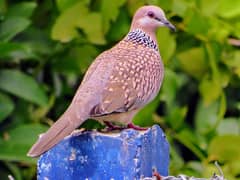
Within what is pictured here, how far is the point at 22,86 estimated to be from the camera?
4.57 m

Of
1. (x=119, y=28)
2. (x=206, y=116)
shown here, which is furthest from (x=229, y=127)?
(x=119, y=28)

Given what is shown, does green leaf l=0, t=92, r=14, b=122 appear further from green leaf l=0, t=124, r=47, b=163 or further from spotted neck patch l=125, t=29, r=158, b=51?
spotted neck patch l=125, t=29, r=158, b=51

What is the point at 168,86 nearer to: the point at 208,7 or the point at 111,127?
the point at 208,7

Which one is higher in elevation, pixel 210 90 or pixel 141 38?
pixel 141 38

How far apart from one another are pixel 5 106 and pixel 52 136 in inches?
69.9

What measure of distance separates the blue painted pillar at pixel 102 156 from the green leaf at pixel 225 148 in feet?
5.16

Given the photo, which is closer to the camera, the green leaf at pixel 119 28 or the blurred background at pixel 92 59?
the blurred background at pixel 92 59

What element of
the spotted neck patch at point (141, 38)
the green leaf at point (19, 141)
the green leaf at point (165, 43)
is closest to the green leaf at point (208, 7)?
the green leaf at point (165, 43)

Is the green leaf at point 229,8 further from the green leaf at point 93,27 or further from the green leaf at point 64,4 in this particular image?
the green leaf at point 64,4

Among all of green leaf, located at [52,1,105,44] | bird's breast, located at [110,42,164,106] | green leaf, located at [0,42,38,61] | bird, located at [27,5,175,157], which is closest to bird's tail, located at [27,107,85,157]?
bird, located at [27,5,175,157]

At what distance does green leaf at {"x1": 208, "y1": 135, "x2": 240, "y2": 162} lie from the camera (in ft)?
14.6

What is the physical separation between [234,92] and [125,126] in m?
2.48

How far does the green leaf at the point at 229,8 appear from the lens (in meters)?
4.59

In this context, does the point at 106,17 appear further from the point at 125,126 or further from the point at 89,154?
the point at 89,154
